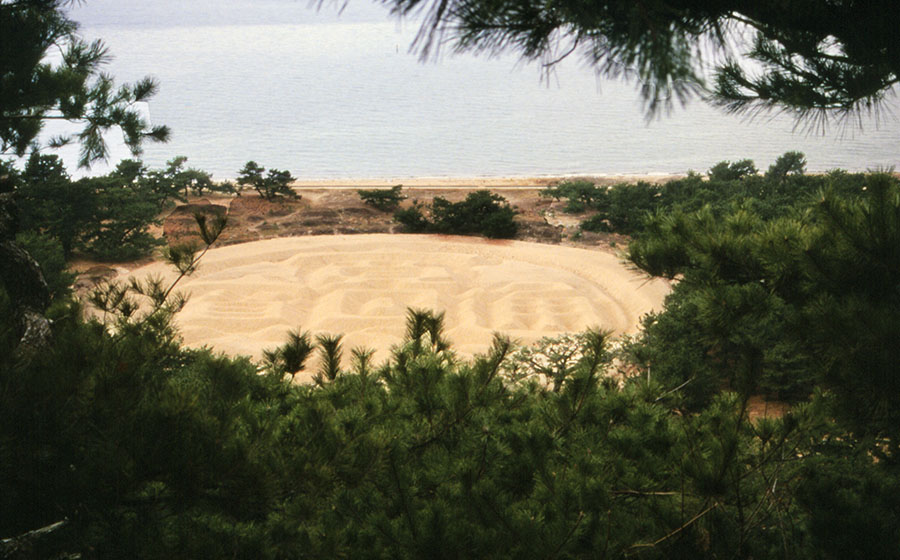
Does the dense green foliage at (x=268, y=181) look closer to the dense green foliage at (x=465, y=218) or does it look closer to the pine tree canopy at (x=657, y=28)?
the dense green foliage at (x=465, y=218)

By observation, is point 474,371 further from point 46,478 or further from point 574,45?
point 46,478

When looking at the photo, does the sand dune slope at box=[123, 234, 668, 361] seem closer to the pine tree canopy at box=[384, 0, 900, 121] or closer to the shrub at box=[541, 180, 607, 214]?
the shrub at box=[541, 180, 607, 214]

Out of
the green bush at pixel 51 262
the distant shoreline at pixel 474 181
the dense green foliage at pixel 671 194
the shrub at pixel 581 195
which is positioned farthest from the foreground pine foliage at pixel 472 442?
the distant shoreline at pixel 474 181

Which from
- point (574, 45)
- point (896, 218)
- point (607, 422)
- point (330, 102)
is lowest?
point (607, 422)

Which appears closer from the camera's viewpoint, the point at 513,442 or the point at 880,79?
the point at 513,442

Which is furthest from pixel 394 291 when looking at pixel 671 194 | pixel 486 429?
pixel 486 429

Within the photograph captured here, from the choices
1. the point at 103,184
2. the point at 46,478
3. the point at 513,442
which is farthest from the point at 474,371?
the point at 103,184

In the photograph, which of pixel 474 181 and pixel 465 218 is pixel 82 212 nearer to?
pixel 465 218
